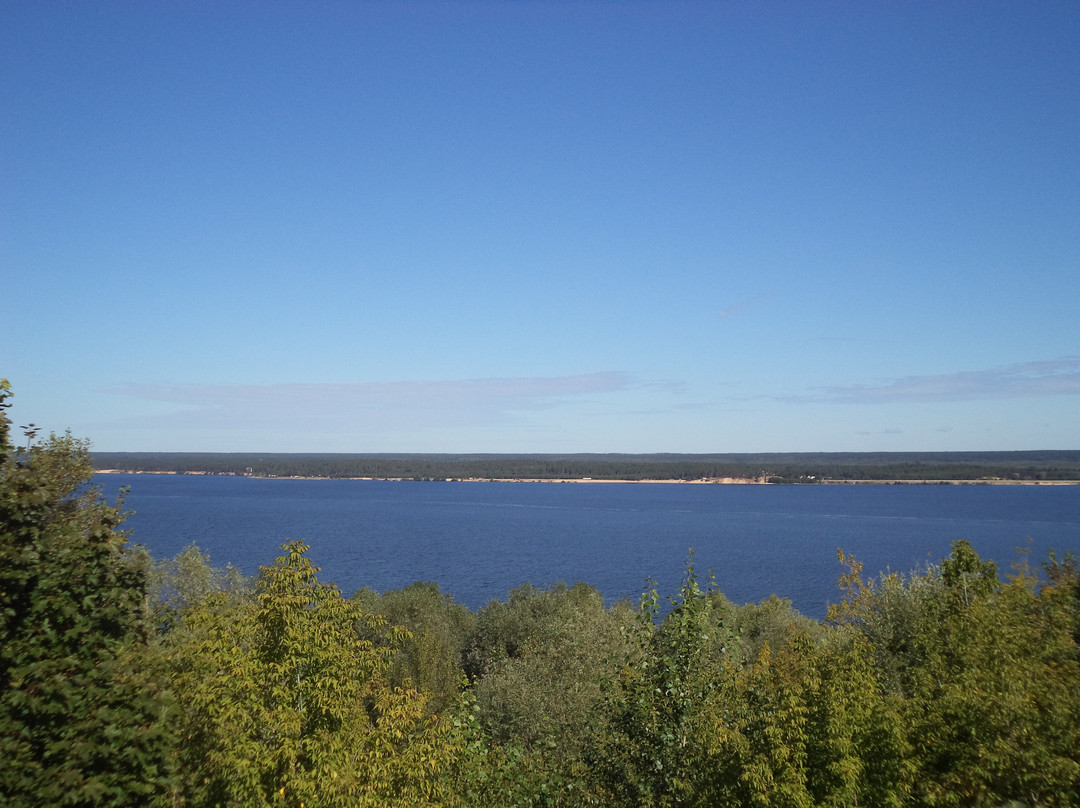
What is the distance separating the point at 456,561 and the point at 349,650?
314 ft

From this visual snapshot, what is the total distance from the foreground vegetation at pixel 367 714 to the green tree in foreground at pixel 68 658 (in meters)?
0.03

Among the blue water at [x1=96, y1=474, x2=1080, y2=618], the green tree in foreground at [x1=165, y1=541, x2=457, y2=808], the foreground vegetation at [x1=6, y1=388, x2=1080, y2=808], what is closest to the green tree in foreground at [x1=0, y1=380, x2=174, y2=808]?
the foreground vegetation at [x1=6, y1=388, x2=1080, y2=808]

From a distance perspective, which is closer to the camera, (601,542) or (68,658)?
(68,658)

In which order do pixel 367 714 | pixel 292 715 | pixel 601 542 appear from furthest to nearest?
pixel 601 542, pixel 367 714, pixel 292 715

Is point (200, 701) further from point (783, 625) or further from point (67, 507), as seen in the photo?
point (783, 625)

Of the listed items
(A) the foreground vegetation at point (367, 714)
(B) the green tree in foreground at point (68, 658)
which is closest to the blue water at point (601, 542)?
(A) the foreground vegetation at point (367, 714)

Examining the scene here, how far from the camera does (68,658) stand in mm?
9922

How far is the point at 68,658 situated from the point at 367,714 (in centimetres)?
448

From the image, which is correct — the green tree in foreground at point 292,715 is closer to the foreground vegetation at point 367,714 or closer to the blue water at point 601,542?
the foreground vegetation at point 367,714

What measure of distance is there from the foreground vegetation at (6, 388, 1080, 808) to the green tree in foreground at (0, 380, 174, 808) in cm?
3

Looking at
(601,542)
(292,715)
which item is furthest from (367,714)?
(601,542)

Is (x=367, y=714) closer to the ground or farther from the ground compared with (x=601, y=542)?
farther from the ground

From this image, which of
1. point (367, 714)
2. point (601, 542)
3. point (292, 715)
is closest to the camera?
point (292, 715)

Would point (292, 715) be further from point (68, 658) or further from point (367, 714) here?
point (68, 658)
